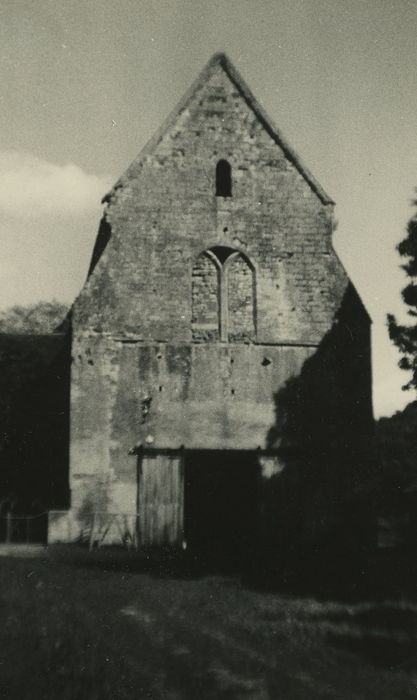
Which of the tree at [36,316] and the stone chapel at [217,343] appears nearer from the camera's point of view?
the stone chapel at [217,343]

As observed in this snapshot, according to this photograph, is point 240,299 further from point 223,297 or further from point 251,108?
point 251,108

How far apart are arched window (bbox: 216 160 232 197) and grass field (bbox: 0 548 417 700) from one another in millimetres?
9325

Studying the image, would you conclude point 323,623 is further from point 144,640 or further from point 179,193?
point 179,193

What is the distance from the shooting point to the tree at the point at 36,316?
49.0 m

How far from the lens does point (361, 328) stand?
18.1 m

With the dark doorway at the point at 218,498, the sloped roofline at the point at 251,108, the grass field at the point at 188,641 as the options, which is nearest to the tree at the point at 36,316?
the dark doorway at the point at 218,498

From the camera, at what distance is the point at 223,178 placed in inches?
734

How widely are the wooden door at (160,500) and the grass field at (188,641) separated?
10.9ft

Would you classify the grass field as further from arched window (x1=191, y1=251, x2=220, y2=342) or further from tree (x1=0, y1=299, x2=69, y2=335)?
tree (x1=0, y1=299, x2=69, y2=335)

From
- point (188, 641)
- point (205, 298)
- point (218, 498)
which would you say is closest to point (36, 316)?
point (218, 498)

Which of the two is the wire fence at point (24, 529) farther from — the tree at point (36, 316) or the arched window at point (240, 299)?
the tree at point (36, 316)

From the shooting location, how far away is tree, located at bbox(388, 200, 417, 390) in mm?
17734

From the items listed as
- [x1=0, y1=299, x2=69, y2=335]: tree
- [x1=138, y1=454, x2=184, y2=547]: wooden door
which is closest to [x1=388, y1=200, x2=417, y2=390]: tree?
Result: [x1=138, y1=454, x2=184, y2=547]: wooden door

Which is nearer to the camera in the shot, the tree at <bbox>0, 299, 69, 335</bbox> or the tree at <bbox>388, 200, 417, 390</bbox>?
the tree at <bbox>388, 200, 417, 390</bbox>
